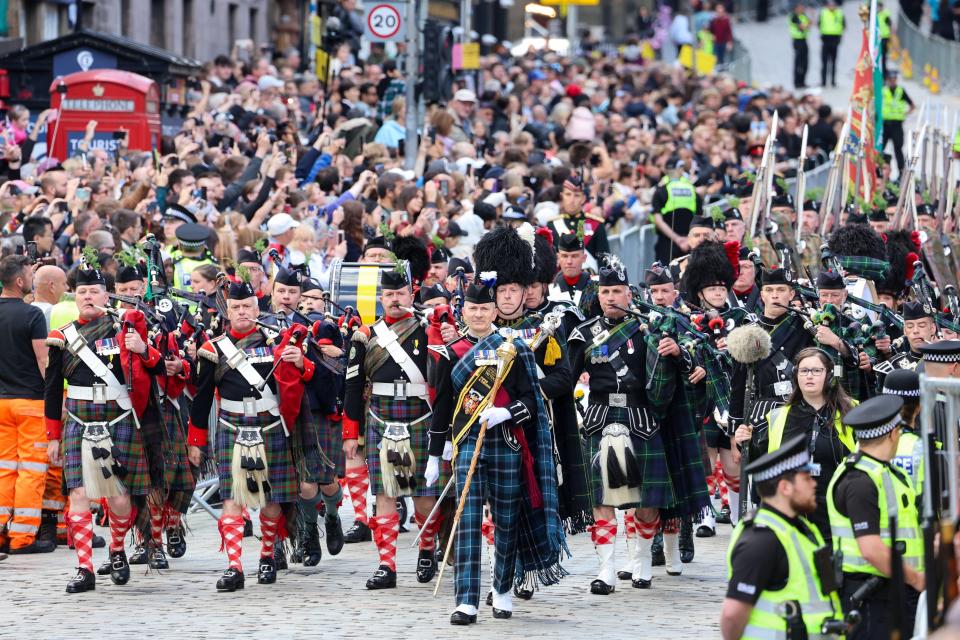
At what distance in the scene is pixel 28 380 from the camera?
11.8 m

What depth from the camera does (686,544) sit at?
37.4ft

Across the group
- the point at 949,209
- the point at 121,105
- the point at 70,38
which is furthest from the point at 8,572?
the point at 949,209

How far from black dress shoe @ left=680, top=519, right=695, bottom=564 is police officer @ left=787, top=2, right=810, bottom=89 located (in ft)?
94.6

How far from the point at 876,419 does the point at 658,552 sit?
4.03 m

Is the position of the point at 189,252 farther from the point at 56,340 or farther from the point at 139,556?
the point at 56,340

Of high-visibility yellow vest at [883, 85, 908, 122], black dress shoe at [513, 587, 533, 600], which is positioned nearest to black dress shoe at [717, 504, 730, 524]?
black dress shoe at [513, 587, 533, 600]

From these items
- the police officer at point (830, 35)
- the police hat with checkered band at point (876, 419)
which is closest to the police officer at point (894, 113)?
the police officer at point (830, 35)

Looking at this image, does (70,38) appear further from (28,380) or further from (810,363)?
(810,363)

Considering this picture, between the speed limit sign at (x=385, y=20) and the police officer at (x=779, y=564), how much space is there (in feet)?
42.9

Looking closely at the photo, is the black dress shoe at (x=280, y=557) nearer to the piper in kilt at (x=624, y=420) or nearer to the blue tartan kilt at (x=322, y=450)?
the blue tartan kilt at (x=322, y=450)

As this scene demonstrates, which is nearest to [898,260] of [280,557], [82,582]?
[280,557]

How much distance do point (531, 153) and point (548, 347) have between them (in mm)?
10990

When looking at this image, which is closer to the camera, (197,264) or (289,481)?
(289,481)

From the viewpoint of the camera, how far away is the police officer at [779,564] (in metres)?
6.60
